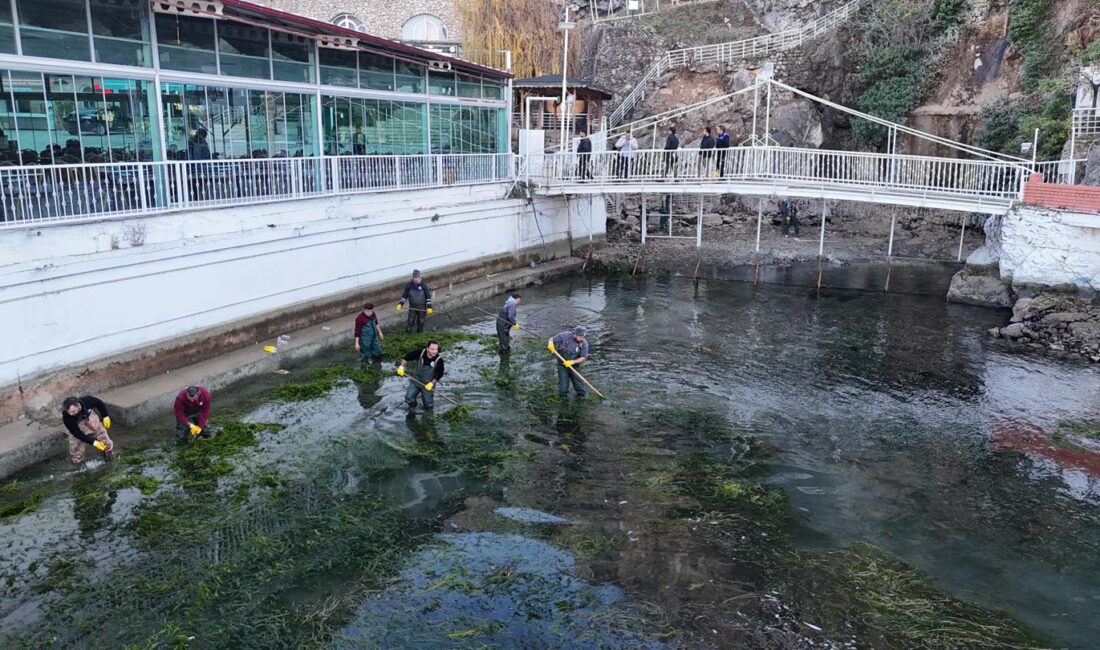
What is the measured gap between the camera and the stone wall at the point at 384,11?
36469 mm

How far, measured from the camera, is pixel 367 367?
16141 millimetres

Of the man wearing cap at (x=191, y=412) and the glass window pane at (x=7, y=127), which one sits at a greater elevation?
the glass window pane at (x=7, y=127)

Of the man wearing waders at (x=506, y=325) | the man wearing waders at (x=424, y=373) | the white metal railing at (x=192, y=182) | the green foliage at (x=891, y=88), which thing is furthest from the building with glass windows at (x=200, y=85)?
the green foliage at (x=891, y=88)

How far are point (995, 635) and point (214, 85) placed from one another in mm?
16530

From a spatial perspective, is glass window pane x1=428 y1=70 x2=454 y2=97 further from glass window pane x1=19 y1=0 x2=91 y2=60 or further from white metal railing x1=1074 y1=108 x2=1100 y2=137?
white metal railing x1=1074 y1=108 x2=1100 y2=137

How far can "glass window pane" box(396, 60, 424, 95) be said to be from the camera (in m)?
22.2

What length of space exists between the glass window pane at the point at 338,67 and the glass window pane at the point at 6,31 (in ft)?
23.6

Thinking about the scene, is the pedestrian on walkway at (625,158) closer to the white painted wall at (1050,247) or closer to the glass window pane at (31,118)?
the white painted wall at (1050,247)

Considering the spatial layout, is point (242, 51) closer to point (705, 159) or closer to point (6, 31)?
point (6, 31)

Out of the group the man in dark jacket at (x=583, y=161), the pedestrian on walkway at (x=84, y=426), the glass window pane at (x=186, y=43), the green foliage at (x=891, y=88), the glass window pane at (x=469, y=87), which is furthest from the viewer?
the green foliage at (x=891, y=88)

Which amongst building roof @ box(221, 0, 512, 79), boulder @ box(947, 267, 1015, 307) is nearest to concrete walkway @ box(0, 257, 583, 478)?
building roof @ box(221, 0, 512, 79)

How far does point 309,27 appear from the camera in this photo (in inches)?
708

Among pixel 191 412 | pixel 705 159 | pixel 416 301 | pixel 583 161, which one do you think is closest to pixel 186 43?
pixel 416 301

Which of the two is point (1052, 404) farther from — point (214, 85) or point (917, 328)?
point (214, 85)
